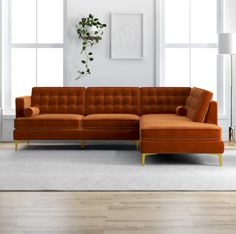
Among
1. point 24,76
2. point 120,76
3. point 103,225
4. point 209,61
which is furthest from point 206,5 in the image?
point 103,225

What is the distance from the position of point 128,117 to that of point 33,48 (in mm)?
2368

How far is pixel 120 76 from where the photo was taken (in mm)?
8695

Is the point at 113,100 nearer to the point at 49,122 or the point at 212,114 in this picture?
the point at 49,122

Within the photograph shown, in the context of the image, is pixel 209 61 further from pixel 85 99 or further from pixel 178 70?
pixel 85 99

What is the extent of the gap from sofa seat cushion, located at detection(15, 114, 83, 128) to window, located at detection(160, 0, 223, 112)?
79.7 inches

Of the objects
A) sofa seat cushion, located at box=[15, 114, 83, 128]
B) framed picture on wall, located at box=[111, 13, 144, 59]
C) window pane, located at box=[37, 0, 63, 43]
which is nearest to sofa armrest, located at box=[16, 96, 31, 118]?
sofa seat cushion, located at box=[15, 114, 83, 128]

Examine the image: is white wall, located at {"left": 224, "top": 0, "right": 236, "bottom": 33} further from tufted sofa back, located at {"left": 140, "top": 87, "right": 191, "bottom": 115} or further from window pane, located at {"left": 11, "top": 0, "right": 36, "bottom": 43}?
window pane, located at {"left": 11, "top": 0, "right": 36, "bottom": 43}

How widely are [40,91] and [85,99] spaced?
2.34ft

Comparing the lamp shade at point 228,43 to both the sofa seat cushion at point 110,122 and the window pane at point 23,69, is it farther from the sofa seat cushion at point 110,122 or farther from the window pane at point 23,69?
the window pane at point 23,69

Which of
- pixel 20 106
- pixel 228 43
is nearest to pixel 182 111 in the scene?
pixel 228 43

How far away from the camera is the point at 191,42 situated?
8859 mm

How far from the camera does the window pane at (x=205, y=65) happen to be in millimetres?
8852

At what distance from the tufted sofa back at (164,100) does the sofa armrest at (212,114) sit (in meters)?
1.50

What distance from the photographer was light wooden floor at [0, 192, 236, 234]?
11.2 ft
